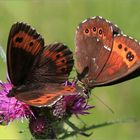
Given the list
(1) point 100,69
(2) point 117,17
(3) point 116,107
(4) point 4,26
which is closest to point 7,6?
(4) point 4,26

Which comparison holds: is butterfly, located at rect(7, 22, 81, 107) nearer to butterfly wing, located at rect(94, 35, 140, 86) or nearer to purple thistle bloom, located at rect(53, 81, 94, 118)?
purple thistle bloom, located at rect(53, 81, 94, 118)

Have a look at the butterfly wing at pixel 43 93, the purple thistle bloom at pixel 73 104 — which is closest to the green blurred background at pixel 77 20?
the purple thistle bloom at pixel 73 104

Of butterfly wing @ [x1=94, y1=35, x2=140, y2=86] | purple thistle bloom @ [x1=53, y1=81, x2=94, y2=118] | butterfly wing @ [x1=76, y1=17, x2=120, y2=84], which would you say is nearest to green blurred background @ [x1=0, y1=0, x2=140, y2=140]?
butterfly wing @ [x1=76, y1=17, x2=120, y2=84]

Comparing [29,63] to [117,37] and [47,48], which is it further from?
[117,37]

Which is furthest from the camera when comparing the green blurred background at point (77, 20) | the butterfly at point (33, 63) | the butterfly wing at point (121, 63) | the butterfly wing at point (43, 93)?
the green blurred background at point (77, 20)

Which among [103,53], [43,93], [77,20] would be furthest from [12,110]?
[77,20]

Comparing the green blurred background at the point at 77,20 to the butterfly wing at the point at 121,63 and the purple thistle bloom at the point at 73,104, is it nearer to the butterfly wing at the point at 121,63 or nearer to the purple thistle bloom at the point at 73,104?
the butterfly wing at the point at 121,63
